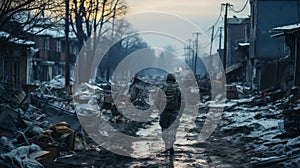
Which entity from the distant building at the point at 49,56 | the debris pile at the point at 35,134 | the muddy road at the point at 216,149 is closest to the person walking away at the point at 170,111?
the muddy road at the point at 216,149

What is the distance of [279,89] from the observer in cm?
2473

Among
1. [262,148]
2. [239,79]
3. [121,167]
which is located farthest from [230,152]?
[239,79]

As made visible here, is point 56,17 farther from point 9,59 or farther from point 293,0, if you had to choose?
point 293,0

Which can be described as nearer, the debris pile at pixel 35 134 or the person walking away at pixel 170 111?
the debris pile at pixel 35 134

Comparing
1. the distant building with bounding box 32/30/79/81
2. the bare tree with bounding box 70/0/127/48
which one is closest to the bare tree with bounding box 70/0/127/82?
the bare tree with bounding box 70/0/127/48

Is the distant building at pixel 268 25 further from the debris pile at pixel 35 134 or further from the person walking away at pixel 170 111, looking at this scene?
the person walking away at pixel 170 111

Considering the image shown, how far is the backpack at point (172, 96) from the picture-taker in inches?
440

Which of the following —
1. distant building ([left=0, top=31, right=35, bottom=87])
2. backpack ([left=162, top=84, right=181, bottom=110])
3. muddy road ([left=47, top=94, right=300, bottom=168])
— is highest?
distant building ([left=0, top=31, right=35, bottom=87])

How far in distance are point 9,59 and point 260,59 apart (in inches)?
753

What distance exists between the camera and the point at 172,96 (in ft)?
36.9

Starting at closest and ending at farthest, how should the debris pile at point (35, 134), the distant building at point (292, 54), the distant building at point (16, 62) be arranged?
the debris pile at point (35, 134)
the distant building at point (292, 54)
the distant building at point (16, 62)

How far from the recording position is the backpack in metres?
11.2

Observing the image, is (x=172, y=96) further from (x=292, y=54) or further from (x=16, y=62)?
(x=16, y=62)

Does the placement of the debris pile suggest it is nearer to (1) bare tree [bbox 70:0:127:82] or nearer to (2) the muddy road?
(2) the muddy road
